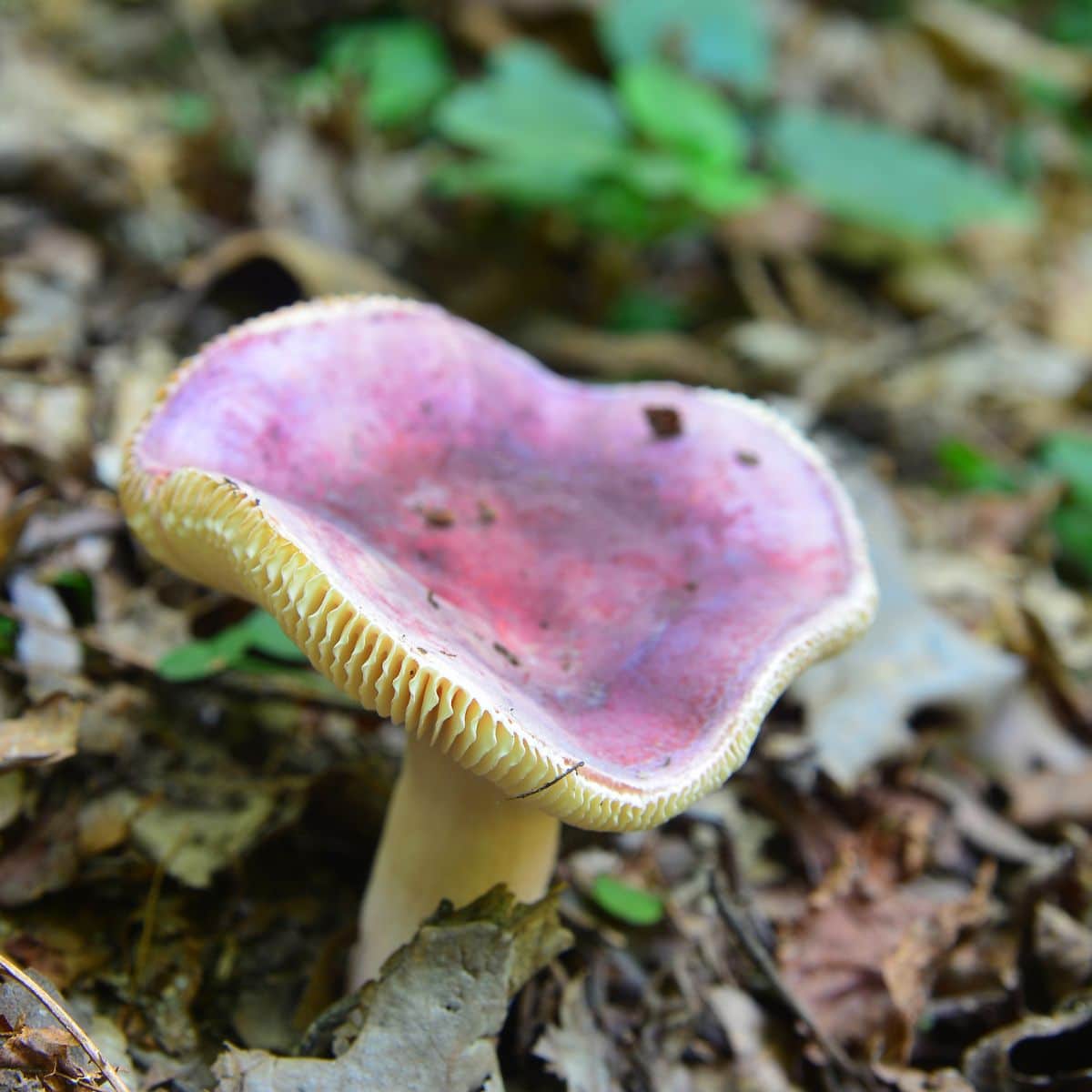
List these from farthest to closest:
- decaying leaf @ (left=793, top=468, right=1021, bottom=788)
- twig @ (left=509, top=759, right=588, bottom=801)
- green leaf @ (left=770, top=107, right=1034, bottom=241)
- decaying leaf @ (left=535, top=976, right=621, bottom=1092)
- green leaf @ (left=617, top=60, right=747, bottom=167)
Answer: green leaf @ (left=770, top=107, right=1034, bottom=241) → green leaf @ (left=617, top=60, right=747, bottom=167) → decaying leaf @ (left=793, top=468, right=1021, bottom=788) → decaying leaf @ (left=535, top=976, right=621, bottom=1092) → twig @ (left=509, top=759, right=588, bottom=801)

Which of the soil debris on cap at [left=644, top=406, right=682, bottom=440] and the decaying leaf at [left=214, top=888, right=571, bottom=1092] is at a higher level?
the soil debris on cap at [left=644, top=406, right=682, bottom=440]

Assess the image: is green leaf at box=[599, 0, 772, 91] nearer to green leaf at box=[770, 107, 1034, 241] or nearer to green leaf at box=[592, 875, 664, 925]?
green leaf at box=[770, 107, 1034, 241]

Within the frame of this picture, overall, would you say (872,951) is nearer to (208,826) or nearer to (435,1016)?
(435,1016)

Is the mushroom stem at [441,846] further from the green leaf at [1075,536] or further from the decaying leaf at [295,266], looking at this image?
the green leaf at [1075,536]

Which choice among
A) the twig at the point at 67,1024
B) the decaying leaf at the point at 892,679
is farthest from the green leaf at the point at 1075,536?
the twig at the point at 67,1024

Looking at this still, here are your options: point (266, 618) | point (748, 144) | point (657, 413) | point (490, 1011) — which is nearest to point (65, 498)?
point (266, 618)

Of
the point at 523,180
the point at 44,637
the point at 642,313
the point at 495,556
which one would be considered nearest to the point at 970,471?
the point at 642,313

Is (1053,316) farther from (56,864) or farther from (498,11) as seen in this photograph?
(56,864)

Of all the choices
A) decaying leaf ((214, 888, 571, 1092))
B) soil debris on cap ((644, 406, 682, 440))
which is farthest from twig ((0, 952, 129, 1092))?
soil debris on cap ((644, 406, 682, 440))
